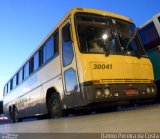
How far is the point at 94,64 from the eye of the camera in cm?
721

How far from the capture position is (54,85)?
29.0 ft

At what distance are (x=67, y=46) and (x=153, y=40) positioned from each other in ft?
12.7

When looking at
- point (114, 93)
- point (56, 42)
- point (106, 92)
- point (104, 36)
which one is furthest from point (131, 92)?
point (56, 42)

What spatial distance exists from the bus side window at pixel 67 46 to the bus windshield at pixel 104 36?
13.9 inches

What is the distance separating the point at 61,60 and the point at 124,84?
192cm

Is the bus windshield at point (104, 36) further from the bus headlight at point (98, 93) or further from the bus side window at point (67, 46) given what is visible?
the bus headlight at point (98, 93)

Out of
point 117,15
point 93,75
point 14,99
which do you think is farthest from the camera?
point 14,99

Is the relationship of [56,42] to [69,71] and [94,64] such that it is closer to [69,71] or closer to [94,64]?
[69,71]

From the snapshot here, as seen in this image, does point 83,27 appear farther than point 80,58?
Yes

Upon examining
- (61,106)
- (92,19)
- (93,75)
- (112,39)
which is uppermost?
(92,19)

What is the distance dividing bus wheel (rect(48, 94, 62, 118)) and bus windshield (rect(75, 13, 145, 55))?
1991 mm

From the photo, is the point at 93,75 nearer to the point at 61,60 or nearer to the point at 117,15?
the point at 61,60

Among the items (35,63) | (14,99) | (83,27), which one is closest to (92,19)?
(83,27)

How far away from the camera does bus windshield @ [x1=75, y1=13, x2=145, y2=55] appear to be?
24.8ft
